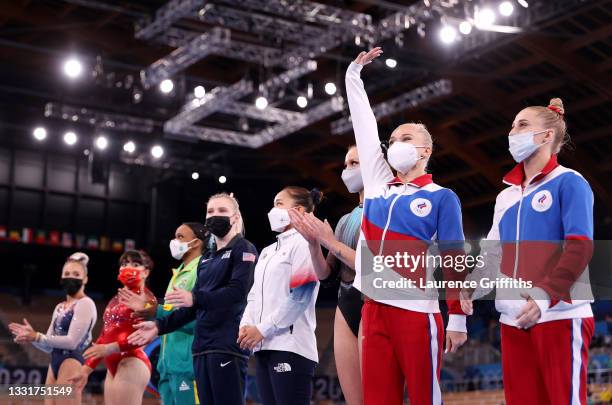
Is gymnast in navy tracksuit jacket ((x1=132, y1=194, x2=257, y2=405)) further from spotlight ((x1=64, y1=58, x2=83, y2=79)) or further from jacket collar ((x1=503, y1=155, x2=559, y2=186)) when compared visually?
spotlight ((x1=64, y1=58, x2=83, y2=79))

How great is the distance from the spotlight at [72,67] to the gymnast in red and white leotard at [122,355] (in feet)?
33.0

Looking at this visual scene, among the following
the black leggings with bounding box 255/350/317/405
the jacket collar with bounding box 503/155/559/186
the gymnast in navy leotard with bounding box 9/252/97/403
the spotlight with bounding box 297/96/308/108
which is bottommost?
the black leggings with bounding box 255/350/317/405

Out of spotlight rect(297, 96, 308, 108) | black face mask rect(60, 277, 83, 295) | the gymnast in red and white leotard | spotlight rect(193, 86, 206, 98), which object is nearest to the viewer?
the gymnast in red and white leotard

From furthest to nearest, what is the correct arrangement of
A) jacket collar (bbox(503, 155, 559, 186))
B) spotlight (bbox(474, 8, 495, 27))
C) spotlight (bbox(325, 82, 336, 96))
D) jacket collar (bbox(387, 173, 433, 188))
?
spotlight (bbox(325, 82, 336, 96))
spotlight (bbox(474, 8, 495, 27))
jacket collar (bbox(387, 173, 433, 188))
jacket collar (bbox(503, 155, 559, 186))

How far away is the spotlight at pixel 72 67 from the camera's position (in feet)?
51.3

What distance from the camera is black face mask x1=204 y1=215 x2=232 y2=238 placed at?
544 cm

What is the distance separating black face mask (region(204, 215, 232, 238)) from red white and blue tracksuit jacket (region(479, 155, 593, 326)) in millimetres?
2106


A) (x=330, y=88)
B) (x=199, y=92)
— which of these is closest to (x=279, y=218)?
(x=330, y=88)

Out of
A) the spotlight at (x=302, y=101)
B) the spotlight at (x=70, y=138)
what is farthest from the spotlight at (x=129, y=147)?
the spotlight at (x=302, y=101)

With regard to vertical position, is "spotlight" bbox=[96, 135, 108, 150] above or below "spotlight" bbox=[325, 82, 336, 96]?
below

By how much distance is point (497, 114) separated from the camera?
19234 millimetres

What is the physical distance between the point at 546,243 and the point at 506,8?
10220 millimetres

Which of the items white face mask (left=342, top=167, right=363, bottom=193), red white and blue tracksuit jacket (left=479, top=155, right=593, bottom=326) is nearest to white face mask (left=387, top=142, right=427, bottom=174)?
red white and blue tracksuit jacket (left=479, top=155, right=593, bottom=326)

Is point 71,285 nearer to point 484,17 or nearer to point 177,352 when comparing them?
point 177,352
